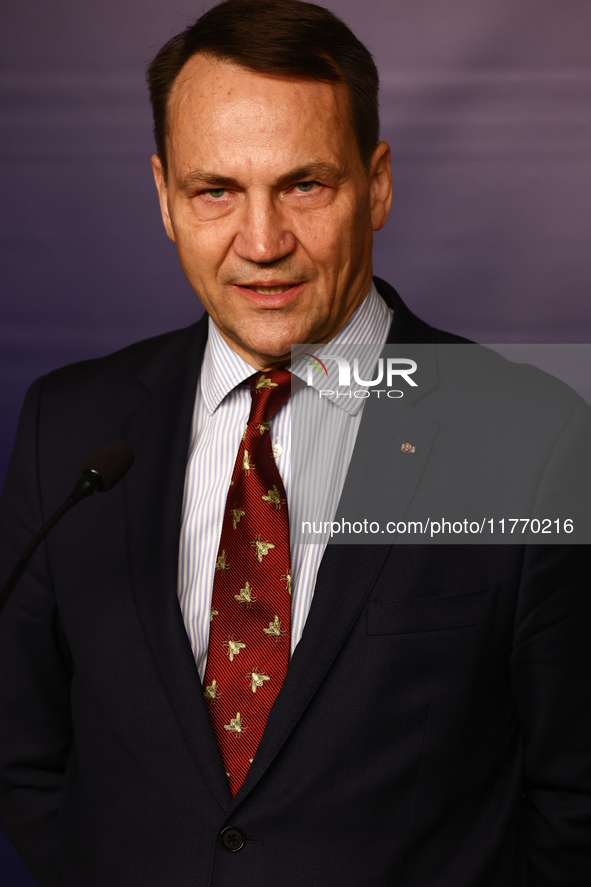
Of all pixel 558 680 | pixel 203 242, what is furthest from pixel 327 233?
pixel 558 680

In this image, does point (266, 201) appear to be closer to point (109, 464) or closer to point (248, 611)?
point (109, 464)

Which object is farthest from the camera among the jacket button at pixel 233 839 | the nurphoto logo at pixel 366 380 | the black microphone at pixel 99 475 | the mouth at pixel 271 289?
the nurphoto logo at pixel 366 380

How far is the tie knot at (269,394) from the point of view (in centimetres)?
169

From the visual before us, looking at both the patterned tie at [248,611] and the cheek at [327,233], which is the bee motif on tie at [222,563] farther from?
the cheek at [327,233]

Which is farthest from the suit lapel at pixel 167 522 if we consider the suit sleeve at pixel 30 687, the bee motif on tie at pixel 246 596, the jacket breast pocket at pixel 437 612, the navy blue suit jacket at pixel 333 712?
the jacket breast pocket at pixel 437 612

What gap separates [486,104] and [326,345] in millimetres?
881

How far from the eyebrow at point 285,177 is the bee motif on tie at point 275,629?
2.37ft

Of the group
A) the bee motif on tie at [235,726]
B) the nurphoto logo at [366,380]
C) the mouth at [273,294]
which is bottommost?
the bee motif on tie at [235,726]

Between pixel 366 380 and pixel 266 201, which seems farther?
pixel 366 380

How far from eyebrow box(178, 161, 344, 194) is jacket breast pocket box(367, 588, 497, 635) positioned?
0.71 meters

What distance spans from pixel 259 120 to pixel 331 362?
448mm

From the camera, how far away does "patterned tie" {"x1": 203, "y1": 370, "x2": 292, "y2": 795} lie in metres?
1.55

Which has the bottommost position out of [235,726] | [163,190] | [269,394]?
[235,726]

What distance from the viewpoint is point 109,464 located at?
1280mm
